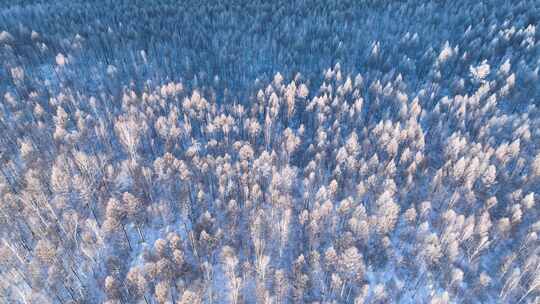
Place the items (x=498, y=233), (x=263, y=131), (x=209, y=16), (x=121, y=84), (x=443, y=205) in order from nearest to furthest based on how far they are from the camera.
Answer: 1. (x=498, y=233)
2. (x=443, y=205)
3. (x=263, y=131)
4. (x=121, y=84)
5. (x=209, y=16)

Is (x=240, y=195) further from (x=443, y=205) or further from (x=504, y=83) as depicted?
(x=504, y=83)

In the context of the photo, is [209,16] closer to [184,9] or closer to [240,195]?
[184,9]

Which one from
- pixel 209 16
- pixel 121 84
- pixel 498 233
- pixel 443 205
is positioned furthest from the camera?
pixel 209 16

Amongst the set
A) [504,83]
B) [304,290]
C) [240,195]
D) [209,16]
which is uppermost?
[209,16]

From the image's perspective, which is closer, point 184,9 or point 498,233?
point 498,233

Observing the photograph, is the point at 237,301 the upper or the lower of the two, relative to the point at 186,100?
lower

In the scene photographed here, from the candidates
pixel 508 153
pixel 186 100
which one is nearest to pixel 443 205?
pixel 508 153
